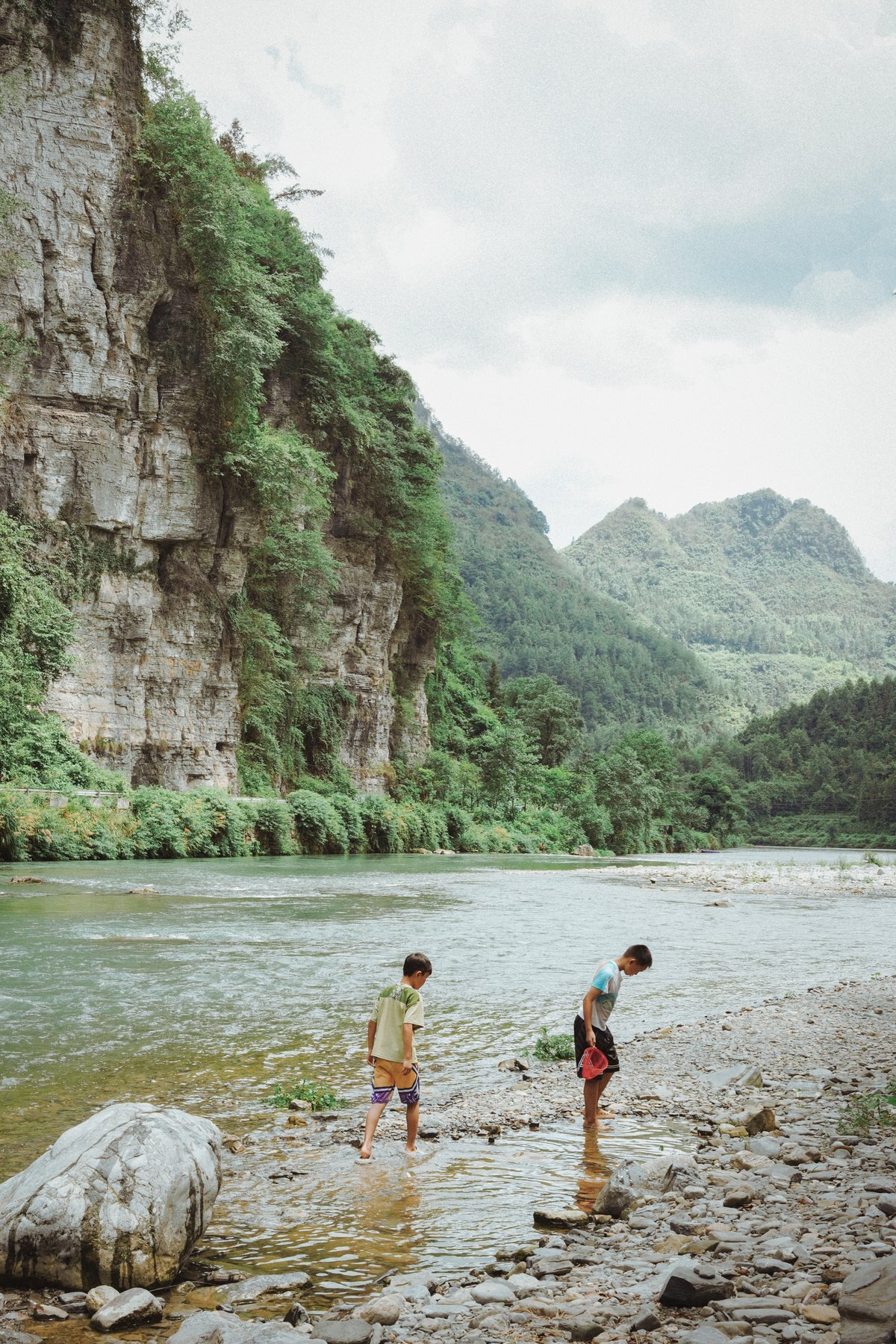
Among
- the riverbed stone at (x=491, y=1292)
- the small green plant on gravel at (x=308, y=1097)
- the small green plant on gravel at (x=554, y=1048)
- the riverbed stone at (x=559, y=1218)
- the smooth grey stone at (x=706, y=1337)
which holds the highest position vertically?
the smooth grey stone at (x=706, y=1337)

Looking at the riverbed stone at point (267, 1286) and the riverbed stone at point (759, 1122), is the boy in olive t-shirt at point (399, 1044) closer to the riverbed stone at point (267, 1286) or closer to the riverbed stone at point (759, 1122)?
the riverbed stone at point (267, 1286)

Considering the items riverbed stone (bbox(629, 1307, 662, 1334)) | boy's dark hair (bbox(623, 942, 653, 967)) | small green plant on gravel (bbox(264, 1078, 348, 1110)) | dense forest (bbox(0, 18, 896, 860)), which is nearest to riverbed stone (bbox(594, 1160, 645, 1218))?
riverbed stone (bbox(629, 1307, 662, 1334))

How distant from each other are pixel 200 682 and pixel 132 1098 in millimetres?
35873

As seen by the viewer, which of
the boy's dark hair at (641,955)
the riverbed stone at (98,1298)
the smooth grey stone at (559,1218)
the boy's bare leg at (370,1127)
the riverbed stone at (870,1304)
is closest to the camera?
the riverbed stone at (870,1304)

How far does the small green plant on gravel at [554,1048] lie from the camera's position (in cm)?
931

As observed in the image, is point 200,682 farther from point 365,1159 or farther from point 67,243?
point 365,1159

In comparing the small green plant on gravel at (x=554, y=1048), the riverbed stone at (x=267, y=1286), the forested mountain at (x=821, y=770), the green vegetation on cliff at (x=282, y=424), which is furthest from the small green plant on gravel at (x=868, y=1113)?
the forested mountain at (x=821, y=770)

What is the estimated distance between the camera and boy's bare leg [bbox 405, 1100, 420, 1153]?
6.63 m

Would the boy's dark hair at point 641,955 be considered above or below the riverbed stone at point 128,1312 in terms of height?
above

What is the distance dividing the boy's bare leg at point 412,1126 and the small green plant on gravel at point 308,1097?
3.34 feet

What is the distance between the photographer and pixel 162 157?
4016 centimetres

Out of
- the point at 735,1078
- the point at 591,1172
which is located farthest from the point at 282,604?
the point at 591,1172

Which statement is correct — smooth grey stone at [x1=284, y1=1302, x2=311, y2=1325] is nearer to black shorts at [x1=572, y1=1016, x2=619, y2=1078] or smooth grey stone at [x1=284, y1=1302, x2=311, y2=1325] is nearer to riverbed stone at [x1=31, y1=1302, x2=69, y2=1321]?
riverbed stone at [x1=31, y1=1302, x2=69, y2=1321]

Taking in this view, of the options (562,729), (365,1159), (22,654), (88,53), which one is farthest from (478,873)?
(562,729)
